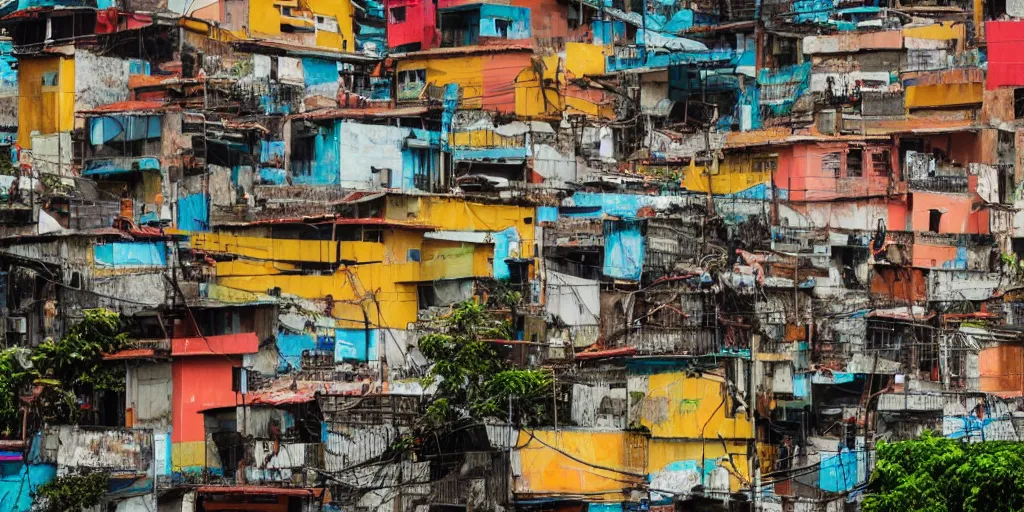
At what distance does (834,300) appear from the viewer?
34750mm

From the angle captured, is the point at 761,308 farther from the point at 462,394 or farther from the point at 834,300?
the point at 462,394

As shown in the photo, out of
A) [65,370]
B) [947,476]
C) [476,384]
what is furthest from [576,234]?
[947,476]

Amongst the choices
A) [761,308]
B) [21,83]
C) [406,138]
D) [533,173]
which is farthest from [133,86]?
[761,308]

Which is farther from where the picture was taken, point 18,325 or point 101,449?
point 18,325

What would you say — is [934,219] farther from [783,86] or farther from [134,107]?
[134,107]

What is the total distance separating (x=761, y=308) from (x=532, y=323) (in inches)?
158

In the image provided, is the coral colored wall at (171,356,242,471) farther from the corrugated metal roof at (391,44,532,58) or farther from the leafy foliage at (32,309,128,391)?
the corrugated metal roof at (391,44,532,58)

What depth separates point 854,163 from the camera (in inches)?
1523

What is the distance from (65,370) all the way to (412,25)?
16.1 metres

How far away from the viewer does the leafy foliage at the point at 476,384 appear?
29922 mm

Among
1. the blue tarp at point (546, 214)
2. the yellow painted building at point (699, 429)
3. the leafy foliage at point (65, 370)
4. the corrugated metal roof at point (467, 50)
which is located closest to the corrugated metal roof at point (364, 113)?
the blue tarp at point (546, 214)

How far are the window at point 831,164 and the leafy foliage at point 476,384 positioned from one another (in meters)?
10.2

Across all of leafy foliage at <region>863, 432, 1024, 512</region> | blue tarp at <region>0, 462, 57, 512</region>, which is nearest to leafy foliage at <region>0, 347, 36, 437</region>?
blue tarp at <region>0, 462, 57, 512</region>

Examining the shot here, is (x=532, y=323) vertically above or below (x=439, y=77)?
below
